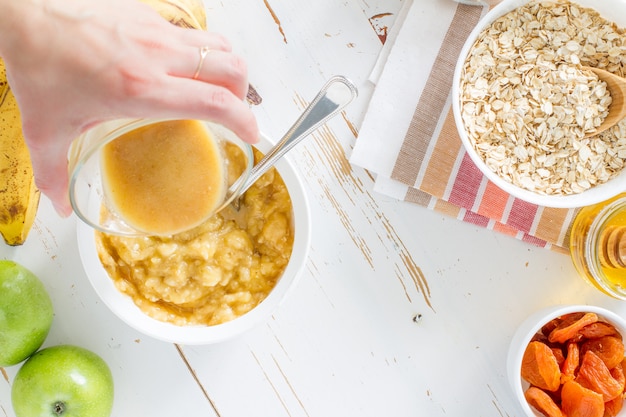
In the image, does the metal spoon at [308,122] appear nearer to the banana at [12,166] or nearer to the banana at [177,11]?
the banana at [177,11]

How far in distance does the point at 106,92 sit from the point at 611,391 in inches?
34.1

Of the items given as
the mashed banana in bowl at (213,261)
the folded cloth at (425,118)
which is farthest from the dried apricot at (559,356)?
the mashed banana in bowl at (213,261)

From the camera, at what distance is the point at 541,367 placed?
3.61 feet

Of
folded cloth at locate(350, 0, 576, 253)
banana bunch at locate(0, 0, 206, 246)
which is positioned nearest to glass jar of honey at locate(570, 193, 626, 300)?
folded cloth at locate(350, 0, 576, 253)

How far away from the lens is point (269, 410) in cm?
117

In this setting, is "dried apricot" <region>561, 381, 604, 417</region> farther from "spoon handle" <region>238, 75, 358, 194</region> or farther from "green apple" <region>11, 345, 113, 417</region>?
"green apple" <region>11, 345, 113, 417</region>

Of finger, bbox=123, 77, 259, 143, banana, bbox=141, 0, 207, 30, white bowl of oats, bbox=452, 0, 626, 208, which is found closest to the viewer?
finger, bbox=123, 77, 259, 143

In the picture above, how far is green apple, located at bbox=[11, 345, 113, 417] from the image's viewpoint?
41.2 inches

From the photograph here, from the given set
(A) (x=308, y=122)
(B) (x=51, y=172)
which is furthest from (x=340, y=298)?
(B) (x=51, y=172)

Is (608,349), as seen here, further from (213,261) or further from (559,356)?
(213,261)

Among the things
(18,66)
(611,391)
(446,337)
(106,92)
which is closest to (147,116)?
(106,92)

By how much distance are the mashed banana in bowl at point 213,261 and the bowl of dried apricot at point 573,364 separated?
42 centimetres

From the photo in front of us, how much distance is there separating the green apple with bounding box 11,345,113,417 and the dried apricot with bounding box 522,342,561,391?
661mm

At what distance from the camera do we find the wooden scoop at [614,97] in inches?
41.0
